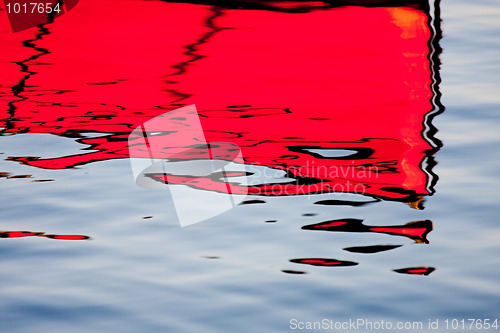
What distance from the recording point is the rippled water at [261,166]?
86.0 inches

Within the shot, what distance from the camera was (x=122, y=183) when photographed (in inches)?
116

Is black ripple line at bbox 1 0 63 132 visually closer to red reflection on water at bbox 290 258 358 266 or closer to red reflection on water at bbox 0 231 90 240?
red reflection on water at bbox 0 231 90 240

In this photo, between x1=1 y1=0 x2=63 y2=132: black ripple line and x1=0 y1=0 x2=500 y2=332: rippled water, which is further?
x1=1 y1=0 x2=63 y2=132: black ripple line

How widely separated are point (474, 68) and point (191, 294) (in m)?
2.51

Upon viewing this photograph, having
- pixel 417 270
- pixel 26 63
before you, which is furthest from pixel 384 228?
pixel 26 63

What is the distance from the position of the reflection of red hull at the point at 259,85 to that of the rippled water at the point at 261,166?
13 mm

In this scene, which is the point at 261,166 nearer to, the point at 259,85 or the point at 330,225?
the point at 330,225

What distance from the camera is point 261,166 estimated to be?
3074 mm

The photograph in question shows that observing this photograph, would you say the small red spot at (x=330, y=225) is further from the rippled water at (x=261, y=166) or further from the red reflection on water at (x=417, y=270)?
the red reflection on water at (x=417, y=270)

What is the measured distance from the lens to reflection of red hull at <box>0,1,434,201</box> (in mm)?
3152

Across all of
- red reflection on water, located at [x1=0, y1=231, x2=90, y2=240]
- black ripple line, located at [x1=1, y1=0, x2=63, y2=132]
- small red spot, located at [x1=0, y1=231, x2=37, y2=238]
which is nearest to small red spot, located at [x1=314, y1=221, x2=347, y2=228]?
red reflection on water, located at [x1=0, y1=231, x2=90, y2=240]

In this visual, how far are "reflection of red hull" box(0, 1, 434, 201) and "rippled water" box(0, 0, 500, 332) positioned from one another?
0.04 ft

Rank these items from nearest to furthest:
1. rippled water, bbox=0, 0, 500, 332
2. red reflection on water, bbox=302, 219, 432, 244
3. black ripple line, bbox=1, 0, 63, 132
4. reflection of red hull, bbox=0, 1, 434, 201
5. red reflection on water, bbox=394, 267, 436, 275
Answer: rippled water, bbox=0, 0, 500, 332 → red reflection on water, bbox=394, 267, 436, 275 → red reflection on water, bbox=302, 219, 432, 244 → reflection of red hull, bbox=0, 1, 434, 201 → black ripple line, bbox=1, 0, 63, 132

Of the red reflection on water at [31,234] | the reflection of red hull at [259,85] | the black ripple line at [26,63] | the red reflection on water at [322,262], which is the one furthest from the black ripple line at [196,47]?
the red reflection on water at [322,262]
